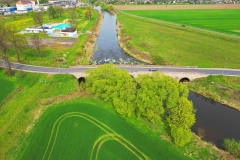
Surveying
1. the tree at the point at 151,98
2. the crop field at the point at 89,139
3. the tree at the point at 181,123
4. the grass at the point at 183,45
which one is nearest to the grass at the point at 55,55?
the grass at the point at 183,45

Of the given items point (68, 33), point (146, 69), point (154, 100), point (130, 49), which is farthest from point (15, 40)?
point (154, 100)

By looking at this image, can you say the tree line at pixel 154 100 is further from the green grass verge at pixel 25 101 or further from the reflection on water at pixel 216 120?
the green grass verge at pixel 25 101

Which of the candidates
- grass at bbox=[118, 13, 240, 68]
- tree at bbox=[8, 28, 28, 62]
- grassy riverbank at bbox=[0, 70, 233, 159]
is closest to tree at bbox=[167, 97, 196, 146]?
grassy riverbank at bbox=[0, 70, 233, 159]

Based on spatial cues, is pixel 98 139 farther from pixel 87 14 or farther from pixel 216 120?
pixel 87 14

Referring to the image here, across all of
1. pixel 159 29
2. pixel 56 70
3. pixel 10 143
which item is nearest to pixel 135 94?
pixel 10 143

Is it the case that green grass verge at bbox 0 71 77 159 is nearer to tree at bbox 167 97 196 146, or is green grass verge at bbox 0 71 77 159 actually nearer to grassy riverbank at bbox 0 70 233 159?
grassy riverbank at bbox 0 70 233 159

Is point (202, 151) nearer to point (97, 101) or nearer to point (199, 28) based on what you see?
point (97, 101)
